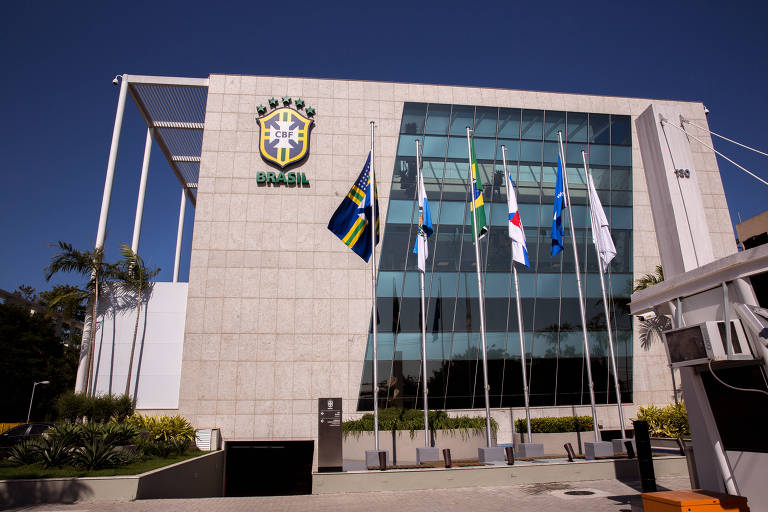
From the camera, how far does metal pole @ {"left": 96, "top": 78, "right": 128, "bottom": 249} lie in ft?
88.0

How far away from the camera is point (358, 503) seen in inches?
553

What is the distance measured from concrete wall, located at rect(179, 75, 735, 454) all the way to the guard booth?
60.9 feet

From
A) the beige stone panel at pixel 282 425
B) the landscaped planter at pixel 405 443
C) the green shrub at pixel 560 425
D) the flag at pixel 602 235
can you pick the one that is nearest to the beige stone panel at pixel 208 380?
the beige stone panel at pixel 282 425

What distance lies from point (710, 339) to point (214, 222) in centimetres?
2518

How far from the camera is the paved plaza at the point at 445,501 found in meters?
12.6

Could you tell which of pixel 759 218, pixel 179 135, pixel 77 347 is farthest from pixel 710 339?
pixel 77 347

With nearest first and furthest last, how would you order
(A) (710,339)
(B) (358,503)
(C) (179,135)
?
(A) (710,339) → (B) (358,503) → (C) (179,135)

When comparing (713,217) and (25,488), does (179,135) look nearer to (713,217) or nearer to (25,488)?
(25,488)

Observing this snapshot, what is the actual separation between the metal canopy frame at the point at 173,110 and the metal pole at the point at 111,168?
2.99 ft

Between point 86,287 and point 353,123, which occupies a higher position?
point 353,123

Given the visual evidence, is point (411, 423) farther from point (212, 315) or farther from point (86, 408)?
point (86, 408)

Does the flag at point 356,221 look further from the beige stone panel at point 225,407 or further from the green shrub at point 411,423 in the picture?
the beige stone panel at point 225,407

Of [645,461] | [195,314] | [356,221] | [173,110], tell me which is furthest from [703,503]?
[173,110]

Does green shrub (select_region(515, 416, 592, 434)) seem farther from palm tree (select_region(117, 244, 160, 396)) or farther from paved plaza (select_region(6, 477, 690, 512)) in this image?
palm tree (select_region(117, 244, 160, 396))
